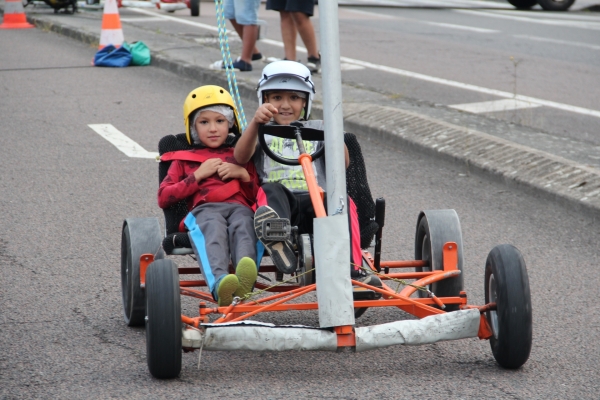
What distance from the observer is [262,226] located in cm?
360

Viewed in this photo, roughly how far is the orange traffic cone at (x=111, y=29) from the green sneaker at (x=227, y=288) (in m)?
8.94

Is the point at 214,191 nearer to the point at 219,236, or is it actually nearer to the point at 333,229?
the point at 219,236

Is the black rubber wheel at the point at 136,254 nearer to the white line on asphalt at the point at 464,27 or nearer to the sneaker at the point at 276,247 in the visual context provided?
the sneaker at the point at 276,247

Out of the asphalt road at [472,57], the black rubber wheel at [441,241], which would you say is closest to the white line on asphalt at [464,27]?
the asphalt road at [472,57]

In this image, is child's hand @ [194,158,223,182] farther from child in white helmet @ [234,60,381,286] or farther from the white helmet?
A: the white helmet

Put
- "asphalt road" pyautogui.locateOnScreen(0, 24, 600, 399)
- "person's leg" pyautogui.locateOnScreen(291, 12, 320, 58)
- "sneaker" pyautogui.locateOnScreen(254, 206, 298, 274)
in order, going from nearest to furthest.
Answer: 1. "asphalt road" pyautogui.locateOnScreen(0, 24, 600, 399)
2. "sneaker" pyautogui.locateOnScreen(254, 206, 298, 274)
3. "person's leg" pyautogui.locateOnScreen(291, 12, 320, 58)

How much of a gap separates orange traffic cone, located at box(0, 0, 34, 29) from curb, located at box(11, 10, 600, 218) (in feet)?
29.0

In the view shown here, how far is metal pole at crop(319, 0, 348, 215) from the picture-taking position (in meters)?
3.24

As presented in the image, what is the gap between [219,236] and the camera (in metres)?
3.73

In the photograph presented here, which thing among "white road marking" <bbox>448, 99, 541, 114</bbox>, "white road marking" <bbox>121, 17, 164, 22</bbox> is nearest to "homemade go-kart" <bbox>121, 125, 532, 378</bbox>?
"white road marking" <bbox>448, 99, 541, 114</bbox>

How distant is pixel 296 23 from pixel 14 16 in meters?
7.48

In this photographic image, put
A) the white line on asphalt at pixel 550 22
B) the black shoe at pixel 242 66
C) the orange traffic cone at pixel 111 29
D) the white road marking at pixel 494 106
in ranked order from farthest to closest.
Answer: the white line on asphalt at pixel 550 22
the orange traffic cone at pixel 111 29
the black shoe at pixel 242 66
the white road marking at pixel 494 106

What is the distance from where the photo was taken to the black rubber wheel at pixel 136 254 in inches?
152

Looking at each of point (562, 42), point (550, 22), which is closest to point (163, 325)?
point (562, 42)
